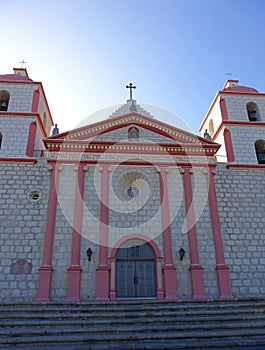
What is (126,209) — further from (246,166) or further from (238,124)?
(238,124)

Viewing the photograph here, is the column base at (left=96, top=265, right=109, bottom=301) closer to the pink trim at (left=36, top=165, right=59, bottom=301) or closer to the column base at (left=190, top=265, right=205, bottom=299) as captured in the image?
the pink trim at (left=36, top=165, right=59, bottom=301)

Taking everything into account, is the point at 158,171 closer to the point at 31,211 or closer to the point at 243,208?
the point at 243,208

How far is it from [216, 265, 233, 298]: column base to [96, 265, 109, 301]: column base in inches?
170

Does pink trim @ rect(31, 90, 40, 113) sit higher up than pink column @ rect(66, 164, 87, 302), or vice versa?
pink trim @ rect(31, 90, 40, 113)

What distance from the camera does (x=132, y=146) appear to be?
15.3m

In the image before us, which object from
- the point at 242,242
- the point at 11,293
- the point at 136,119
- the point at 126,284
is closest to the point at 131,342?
the point at 126,284

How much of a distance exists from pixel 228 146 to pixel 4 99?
37.9ft

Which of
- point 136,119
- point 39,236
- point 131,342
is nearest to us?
point 131,342

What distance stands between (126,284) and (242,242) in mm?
5081

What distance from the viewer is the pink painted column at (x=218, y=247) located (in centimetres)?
1275

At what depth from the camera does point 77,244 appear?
1311 cm

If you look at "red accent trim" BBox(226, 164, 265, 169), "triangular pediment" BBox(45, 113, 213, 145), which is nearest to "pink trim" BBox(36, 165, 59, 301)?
"triangular pediment" BBox(45, 113, 213, 145)

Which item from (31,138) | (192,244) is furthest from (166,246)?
(31,138)

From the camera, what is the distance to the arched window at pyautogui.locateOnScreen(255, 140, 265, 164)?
1653 centimetres
